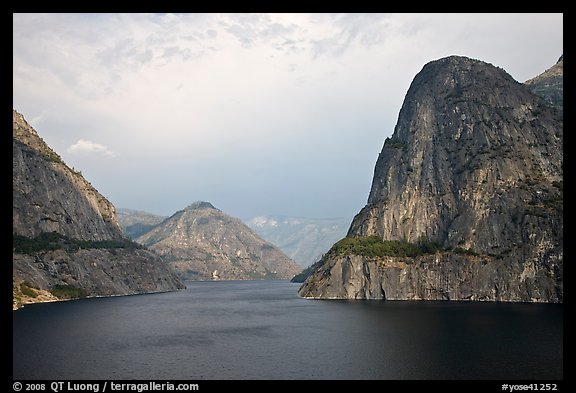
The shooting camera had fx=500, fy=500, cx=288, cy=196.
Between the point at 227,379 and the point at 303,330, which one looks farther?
the point at 303,330
